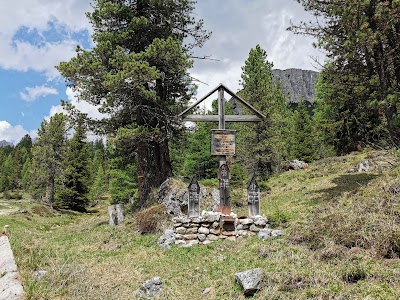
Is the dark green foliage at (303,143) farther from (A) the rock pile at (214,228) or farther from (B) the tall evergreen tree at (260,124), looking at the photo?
(A) the rock pile at (214,228)

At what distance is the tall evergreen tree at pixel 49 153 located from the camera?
39.4 meters

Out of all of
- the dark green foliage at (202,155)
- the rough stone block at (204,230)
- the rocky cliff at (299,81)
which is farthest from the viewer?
the rocky cliff at (299,81)

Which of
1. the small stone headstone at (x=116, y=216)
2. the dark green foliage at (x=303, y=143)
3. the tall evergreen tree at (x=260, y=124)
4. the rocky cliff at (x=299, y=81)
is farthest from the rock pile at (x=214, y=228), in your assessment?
the rocky cliff at (x=299, y=81)

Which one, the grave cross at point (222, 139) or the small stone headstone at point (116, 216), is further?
the small stone headstone at point (116, 216)

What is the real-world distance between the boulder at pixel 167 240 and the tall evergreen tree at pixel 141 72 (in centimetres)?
651

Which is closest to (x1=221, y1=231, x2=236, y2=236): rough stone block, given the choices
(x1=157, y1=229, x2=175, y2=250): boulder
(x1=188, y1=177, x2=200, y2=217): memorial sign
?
(x1=188, y1=177, x2=200, y2=217): memorial sign

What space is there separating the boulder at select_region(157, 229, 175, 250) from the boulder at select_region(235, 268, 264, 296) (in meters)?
4.23

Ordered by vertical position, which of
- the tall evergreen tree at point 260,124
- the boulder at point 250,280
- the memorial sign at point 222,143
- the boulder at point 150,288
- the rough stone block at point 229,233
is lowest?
the boulder at point 150,288

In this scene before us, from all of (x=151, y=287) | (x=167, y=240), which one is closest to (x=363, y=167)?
(x=167, y=240)

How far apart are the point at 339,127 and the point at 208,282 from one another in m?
23.4

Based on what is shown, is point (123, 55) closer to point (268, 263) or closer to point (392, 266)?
point (268, 263)

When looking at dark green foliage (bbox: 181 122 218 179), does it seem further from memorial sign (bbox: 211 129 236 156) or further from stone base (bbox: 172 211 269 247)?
stone base (bbox: 172 211 269 247)

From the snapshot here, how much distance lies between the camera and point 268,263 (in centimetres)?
700

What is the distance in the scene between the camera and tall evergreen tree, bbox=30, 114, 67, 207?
39375 mm
